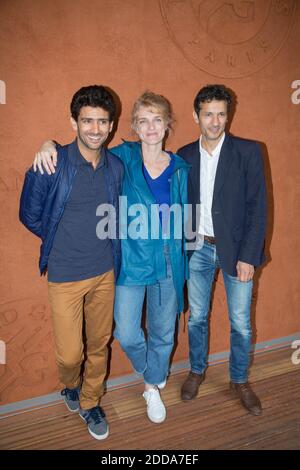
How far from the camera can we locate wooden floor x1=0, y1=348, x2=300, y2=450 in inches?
87.9

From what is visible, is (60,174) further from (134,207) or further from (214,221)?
(214,221)

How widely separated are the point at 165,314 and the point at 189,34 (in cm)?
192

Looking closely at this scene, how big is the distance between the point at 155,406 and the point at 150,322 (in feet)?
1.90

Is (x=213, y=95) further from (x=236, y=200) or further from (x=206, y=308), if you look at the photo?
(x=206, y=308)

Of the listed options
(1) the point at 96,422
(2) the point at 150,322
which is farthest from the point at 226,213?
(1) the point at 96,422

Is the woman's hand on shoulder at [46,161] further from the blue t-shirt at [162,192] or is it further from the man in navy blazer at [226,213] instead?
the man in navy blazer at [226,213]

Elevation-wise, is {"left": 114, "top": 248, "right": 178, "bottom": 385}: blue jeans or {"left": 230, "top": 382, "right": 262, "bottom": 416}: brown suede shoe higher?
{"left": 114, "top": 248, "right": 178, "bottom": 385}: blue jeans

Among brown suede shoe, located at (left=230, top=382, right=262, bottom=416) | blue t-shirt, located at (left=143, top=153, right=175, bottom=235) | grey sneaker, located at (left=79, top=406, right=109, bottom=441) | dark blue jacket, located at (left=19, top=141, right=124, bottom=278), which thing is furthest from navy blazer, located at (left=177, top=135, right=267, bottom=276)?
grey sneaker, located at (left=79, top=406, right=109, bottom=441)

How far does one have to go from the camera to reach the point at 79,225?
2018mm

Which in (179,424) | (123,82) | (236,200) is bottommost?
(179,424)

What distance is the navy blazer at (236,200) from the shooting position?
2242 mm

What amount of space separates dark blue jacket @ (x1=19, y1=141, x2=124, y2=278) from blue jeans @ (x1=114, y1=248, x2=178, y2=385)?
0.53 metres

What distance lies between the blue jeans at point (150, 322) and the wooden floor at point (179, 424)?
0.33 m

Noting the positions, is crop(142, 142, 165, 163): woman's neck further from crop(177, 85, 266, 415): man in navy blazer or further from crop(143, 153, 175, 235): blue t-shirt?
crop(177, 85, 266, 415): man in navy blazer
